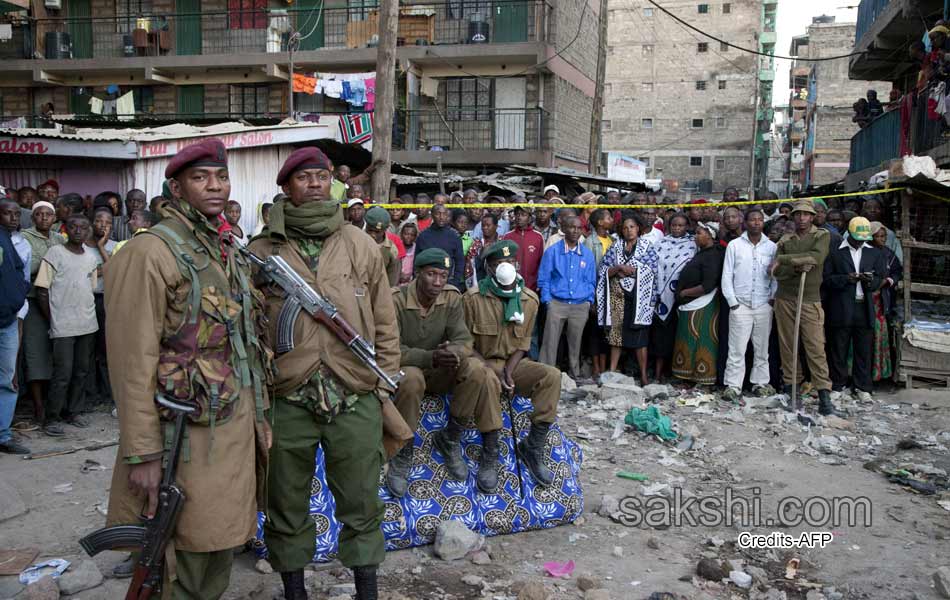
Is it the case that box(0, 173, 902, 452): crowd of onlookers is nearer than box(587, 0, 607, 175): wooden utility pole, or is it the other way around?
box(0, 173, 902, 452): crowd of onlookers

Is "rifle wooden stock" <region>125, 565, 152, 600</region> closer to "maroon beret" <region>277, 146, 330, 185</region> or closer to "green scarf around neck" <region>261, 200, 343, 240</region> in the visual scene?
"green scarf around neck" <region>261, 200, 343, 240</region>

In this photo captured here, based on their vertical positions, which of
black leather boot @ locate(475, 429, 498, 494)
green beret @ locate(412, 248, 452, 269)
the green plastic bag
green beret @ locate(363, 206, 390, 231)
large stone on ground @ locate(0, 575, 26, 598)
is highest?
green beret @ locate(363, 206, 390, 231)

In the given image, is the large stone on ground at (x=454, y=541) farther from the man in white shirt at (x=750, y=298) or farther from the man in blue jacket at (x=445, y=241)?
the man in blue jacket at (x=445, y=241)

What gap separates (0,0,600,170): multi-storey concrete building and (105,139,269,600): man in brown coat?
1871 cm

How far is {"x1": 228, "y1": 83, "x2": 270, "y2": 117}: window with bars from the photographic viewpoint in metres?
24.1

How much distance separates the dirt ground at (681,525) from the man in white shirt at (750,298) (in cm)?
86

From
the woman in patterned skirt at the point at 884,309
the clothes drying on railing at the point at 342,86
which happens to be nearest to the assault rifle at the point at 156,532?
the woman in patterned skirt at the point at 884,309

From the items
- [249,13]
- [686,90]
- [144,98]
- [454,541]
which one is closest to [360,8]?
[249,13]

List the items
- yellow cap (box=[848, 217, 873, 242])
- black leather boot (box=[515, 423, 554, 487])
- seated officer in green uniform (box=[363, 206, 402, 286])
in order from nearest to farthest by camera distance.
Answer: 1. black leather boot (box=[515, 423, 554, 487])
2. seated officer in green uniform (box=[363, 206, 402, 286])
3. yellow cap (box=[848, 217, 873, 242])

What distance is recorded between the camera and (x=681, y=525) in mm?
4953

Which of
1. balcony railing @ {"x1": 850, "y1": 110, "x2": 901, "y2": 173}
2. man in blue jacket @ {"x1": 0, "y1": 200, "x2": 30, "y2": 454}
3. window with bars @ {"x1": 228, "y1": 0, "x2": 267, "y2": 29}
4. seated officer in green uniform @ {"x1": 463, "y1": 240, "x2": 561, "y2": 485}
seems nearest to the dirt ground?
man in blue jacket @ {"x1": 0, "y1": 200, "x2": 30, "y2": 454}

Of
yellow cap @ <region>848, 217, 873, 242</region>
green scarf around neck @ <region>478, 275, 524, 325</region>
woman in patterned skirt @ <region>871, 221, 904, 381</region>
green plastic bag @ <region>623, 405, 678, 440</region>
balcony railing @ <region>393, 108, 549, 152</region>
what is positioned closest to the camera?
green scarf around neck @ <region>478, 275, 524, 325</region>

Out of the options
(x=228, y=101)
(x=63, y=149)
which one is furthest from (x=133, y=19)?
(x=63, y=149)

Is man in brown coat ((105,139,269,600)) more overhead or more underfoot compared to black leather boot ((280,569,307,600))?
more overhead
